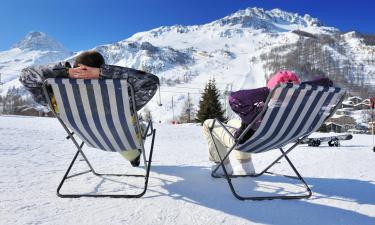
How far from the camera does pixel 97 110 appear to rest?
222 cm

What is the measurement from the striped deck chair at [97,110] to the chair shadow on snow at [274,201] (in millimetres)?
431

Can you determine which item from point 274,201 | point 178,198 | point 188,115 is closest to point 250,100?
point 274,201

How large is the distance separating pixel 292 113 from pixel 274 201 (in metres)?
0.56

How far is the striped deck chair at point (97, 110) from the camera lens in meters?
2.07

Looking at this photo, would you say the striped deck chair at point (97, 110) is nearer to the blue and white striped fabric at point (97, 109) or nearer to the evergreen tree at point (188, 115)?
the blue and white striped fabric at point (97, 109)

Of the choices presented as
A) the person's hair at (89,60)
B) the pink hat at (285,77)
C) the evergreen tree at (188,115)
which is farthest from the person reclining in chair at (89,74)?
the evergreen tree at (188,115)

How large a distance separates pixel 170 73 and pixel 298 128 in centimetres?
17886

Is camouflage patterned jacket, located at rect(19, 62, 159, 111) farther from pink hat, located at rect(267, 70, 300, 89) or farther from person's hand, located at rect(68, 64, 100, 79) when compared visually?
pink hat, located at rect(267, 70, 300, 89)

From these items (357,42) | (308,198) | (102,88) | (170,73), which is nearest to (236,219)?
(308,198)

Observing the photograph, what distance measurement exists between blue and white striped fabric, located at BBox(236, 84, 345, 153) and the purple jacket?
8 centimetres

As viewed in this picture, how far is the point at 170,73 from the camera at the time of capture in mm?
180125

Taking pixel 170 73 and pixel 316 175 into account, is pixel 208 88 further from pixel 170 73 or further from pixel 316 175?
pixel 170 73

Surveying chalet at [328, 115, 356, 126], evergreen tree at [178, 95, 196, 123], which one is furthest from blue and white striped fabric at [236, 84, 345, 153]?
chalet at [328, 115, 356, 126]

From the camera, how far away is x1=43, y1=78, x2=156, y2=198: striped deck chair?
207 centimetres
